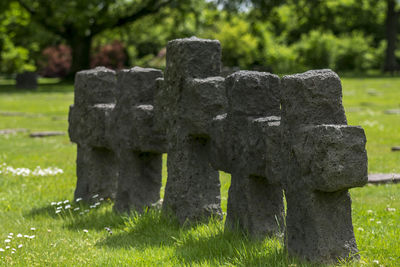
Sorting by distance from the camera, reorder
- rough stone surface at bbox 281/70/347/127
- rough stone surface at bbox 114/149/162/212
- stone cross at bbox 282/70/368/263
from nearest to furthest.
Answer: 1. stone cross at bbox 282/70/368/263
2. rough stone surface at bbox 281/70/347/127
3. rough stone surface at bbox 114/149/162/212

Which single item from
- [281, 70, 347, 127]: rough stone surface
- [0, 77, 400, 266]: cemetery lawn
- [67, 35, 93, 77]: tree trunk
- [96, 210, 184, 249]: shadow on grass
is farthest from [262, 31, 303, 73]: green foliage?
[281, 70, 347, 127]: rough stone surface

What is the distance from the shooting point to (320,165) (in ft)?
12.5

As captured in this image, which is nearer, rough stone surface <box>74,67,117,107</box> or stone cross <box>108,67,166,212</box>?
stone cross <box>108,67,166,212</box>

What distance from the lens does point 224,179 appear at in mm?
8438

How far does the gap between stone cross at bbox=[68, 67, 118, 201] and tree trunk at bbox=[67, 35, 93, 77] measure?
30394mm

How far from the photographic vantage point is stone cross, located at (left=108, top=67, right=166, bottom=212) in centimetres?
606

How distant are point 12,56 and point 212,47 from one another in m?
43.7

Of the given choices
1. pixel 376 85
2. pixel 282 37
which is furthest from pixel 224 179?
pixel 282 37

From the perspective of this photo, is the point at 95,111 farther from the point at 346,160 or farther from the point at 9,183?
the point at 346,160

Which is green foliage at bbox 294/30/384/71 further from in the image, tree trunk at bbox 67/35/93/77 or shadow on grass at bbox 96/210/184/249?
shadow on grass at bbox 96/210/184/249

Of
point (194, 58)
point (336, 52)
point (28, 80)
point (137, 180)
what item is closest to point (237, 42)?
point (336, 52)

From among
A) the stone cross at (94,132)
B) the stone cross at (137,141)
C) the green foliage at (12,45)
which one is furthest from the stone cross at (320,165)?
the green foliage at (12,45)

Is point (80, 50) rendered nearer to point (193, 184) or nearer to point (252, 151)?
point (193, 184)

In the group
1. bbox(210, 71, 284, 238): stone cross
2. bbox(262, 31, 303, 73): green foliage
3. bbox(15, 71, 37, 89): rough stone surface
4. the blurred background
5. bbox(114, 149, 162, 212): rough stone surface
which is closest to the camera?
bbox(210, 71, 284, 238): stone cross
